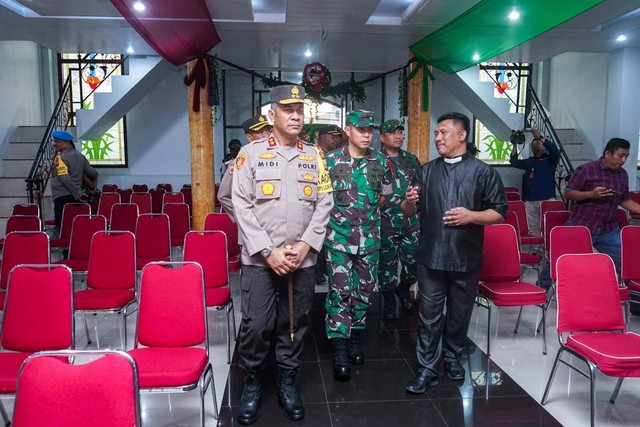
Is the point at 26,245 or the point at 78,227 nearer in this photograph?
the point at 26,245

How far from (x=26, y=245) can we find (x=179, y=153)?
8.03 m

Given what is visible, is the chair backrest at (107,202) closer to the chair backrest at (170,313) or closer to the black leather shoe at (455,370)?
the chair backrest at (170,313)

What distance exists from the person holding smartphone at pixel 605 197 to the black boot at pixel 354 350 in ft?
7.27

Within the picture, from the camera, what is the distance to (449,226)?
2.84 metres

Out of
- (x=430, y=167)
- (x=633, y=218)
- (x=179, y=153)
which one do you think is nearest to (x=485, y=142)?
(x=633, y=218)

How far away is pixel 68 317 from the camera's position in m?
2.44

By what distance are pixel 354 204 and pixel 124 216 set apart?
3.46 metres

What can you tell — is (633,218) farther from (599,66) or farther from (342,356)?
(342,356)

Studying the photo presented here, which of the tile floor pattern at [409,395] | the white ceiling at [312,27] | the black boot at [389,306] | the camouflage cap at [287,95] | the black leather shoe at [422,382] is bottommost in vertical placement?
the tile floor pattern at [409,395]

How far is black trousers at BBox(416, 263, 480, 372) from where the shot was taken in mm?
2947

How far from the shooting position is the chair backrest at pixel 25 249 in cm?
362

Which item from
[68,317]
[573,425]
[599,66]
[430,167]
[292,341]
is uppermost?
[599,66]

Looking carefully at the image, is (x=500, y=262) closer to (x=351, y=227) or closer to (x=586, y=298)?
(x=586, y=298)

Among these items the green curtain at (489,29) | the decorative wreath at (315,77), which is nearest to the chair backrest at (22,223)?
the decorative wreath at (315,77)
